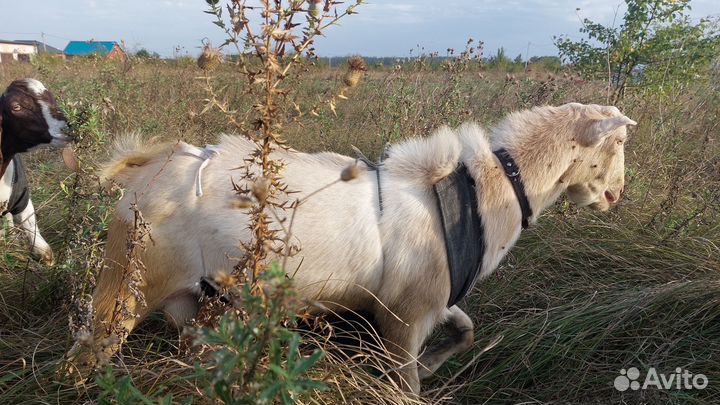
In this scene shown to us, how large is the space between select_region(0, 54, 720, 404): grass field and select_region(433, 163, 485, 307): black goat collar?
35 cm

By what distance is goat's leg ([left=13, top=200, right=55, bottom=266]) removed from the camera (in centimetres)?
337

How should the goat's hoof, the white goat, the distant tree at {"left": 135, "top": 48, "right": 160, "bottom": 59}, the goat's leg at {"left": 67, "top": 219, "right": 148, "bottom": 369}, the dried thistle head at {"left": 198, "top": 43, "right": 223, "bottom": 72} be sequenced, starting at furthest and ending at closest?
the distant tree at {"left": 135, "top": 48, "right": 160, "bottom": 59}
the goat's hoof
the white goat
the goat's leg at {"left": 67, "top": 219, "right": 148, "bottom": 369}
the dried thistle head at {"left": 198, "top": 43, "right": 223, "bottom": 72}

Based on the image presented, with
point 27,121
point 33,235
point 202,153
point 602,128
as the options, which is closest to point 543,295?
point 602,128

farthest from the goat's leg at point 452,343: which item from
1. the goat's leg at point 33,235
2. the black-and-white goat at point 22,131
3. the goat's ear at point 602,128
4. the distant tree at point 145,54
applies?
the distant tree at point 145,54

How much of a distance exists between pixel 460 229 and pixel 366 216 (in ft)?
1.48

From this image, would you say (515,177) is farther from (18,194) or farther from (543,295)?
(18,194)

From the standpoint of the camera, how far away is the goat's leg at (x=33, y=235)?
3.37m

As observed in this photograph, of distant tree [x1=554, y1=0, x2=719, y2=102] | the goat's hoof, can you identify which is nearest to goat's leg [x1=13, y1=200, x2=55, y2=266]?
the goat's hoof

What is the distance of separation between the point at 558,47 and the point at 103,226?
19.0 feet

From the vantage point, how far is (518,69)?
11953 mm

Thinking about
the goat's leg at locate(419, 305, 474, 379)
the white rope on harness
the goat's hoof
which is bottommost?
the goat's leg at locate(419, 305, 474, 379)

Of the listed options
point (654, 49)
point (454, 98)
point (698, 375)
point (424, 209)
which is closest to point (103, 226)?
point (424, 209)

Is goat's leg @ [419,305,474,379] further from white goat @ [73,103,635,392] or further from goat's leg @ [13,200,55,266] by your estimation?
goat's leg @ [13,200,55,266]

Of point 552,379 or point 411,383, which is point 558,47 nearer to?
point 552,379
